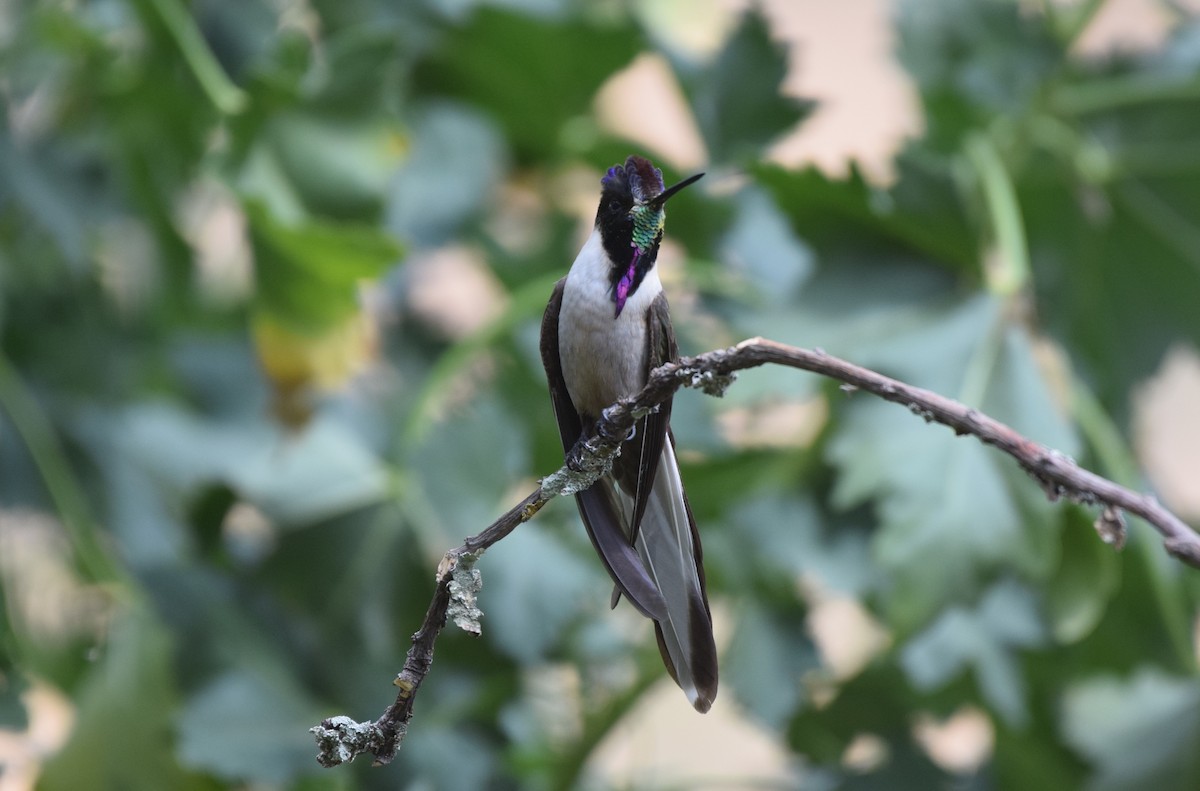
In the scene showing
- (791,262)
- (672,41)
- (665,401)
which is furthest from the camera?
(672,41)

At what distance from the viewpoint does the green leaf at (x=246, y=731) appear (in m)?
0.79

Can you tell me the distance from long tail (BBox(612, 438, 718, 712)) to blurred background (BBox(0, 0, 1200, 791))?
1.29 ft

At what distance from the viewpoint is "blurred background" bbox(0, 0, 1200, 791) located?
807 millimetres

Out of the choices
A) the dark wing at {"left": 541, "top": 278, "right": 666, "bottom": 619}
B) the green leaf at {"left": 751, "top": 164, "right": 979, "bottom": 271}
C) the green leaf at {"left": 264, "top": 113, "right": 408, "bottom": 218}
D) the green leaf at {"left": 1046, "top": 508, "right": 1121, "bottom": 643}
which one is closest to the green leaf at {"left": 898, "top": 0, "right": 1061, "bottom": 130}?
the green leaf at {"left": 751, "top": 164, "right": 979, "bottom": 271}

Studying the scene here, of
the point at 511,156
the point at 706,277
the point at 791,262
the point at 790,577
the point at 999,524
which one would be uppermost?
the point at 511,156

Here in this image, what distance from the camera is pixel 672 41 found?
1.21 metres

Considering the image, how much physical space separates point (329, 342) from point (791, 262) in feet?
1.41

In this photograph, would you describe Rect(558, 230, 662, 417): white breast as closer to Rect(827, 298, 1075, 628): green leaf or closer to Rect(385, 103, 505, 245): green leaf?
Rect(827, 298, 1075, 628): green leaf

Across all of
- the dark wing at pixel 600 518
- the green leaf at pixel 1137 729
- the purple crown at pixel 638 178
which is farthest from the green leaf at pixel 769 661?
the purple crown at pixel 638 178

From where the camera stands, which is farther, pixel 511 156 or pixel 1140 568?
pixel 511 156

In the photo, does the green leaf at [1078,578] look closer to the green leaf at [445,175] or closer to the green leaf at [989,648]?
the green leaf at [989,648]

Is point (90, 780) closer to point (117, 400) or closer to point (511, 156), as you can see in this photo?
point (117, 400)

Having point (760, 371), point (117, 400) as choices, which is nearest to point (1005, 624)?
point (760, 371)

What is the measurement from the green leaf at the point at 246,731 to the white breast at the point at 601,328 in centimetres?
53
